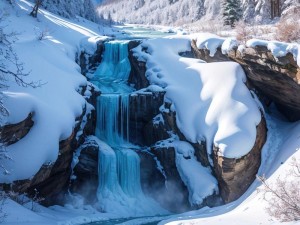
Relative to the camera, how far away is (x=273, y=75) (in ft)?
56.9

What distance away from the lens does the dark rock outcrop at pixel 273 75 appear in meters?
16.2

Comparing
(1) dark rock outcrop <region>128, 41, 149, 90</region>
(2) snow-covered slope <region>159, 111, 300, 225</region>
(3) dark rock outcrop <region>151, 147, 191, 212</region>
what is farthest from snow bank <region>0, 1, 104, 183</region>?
(2) snow-covered slope <region>159, 111, 300, 225</region>

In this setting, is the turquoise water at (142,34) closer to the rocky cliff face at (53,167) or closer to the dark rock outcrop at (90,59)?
the dark rock outcrop at (90,59)

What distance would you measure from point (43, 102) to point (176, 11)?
10653 centimetres

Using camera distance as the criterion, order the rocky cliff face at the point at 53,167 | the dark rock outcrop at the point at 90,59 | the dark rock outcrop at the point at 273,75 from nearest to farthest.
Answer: the rocky cliff face at the point at 53,167, the dark rock outcrop at the point at 273,75, the dark rock outcrop at the point at 90,59

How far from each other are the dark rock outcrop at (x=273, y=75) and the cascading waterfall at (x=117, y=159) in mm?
6730

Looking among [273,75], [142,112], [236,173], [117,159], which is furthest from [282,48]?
[117,159]

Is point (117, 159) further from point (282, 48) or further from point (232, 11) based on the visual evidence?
point (232, 11)

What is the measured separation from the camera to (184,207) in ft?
59.1

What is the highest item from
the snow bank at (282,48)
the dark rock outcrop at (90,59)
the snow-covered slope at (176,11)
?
the snow bank at (282,48)

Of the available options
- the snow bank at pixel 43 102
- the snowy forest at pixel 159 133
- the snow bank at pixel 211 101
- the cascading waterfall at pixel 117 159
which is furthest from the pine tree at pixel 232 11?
the snow bank at pixel 43 102

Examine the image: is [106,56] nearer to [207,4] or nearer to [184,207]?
[184,207]

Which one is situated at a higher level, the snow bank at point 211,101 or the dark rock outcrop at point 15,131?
the dark rock outcrop at point 15,131

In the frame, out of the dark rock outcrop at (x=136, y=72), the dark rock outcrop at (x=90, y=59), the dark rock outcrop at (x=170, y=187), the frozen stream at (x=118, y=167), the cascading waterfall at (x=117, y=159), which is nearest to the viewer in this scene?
the frozen stream at (x=118, y=167)
